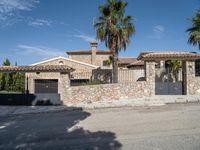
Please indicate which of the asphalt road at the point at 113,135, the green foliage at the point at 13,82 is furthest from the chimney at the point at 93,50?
the asphalt road at the point at 113,135

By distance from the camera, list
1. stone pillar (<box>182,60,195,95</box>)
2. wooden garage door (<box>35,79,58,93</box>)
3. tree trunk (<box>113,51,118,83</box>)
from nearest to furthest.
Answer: wooden garage door (<box>35,79,58,93</box>) < stone pillar (<box>182,60,195,95</box>) < tree trunk (<box>113,51,118,83</box>)

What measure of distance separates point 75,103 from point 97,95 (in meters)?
1.79

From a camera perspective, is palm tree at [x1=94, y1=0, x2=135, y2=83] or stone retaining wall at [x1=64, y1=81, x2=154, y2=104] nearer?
stone retaining wall at [x1=64, y1=81, x2=154, y2=104]

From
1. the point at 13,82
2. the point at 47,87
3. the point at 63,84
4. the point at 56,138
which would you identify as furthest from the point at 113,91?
the point at 13,82

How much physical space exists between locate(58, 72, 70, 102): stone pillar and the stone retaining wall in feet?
0.77

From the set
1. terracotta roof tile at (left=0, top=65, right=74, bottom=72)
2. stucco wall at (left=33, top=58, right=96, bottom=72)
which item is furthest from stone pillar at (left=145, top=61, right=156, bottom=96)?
stucco wall at (left=33, top=58, right=96, bottom=72)

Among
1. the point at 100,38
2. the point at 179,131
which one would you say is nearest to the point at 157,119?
the point at 179,131

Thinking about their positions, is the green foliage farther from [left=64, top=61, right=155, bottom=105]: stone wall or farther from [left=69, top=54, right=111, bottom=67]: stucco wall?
[left=69, top=54, right=111, bottom=67]: stucco wall

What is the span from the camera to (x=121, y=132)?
331 inches

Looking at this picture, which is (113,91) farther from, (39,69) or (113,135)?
(113,135)

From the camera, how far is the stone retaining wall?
1780cm

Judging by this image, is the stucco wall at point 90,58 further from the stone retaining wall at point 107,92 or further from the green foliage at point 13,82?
the stone retaining wall at point 107,92

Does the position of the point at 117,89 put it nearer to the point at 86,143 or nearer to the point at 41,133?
the point at 41,133

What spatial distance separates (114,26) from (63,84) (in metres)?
8.13
